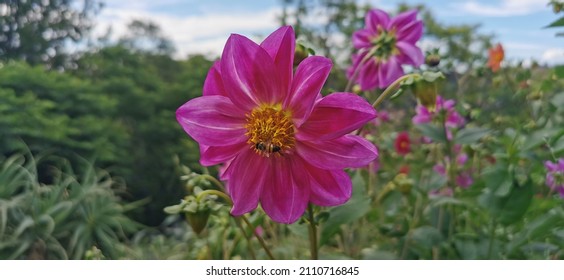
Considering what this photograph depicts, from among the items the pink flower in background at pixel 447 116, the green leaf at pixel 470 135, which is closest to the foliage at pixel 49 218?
the pink flower in background at pixel 447 116

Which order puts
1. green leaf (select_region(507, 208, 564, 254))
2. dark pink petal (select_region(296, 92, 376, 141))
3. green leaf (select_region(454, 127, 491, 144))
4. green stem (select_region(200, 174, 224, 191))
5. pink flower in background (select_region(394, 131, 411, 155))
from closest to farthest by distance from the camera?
dark pink petal (select_region(296, 92, 376, 141)) < green stem (select_region(200, 174, 224, 191)) < green leaf (select_region(507, 208, 564, 254)) < green leaf (select_region(454, 127, 491, 144)) < pink flower in background (select_region(394, 131, 411, 155))

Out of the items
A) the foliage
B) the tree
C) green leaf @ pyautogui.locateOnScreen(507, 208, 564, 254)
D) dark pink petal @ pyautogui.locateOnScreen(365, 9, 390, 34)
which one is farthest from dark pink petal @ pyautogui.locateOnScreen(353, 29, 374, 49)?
the tree

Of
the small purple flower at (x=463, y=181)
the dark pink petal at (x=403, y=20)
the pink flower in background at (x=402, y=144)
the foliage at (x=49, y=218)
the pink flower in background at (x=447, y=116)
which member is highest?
the dark pink petal at (x=403, y=20)

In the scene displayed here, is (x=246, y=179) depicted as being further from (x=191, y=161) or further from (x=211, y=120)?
(x=191, y=161)

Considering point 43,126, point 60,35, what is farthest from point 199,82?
point 43,126

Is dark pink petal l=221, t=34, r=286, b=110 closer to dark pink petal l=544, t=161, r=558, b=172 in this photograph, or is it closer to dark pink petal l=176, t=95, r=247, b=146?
dark pink petal l=176, t=95, r=247, b=146

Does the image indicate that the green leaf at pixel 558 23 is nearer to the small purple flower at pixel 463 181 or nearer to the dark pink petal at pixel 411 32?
the dark pink petal at pixel 411 32
